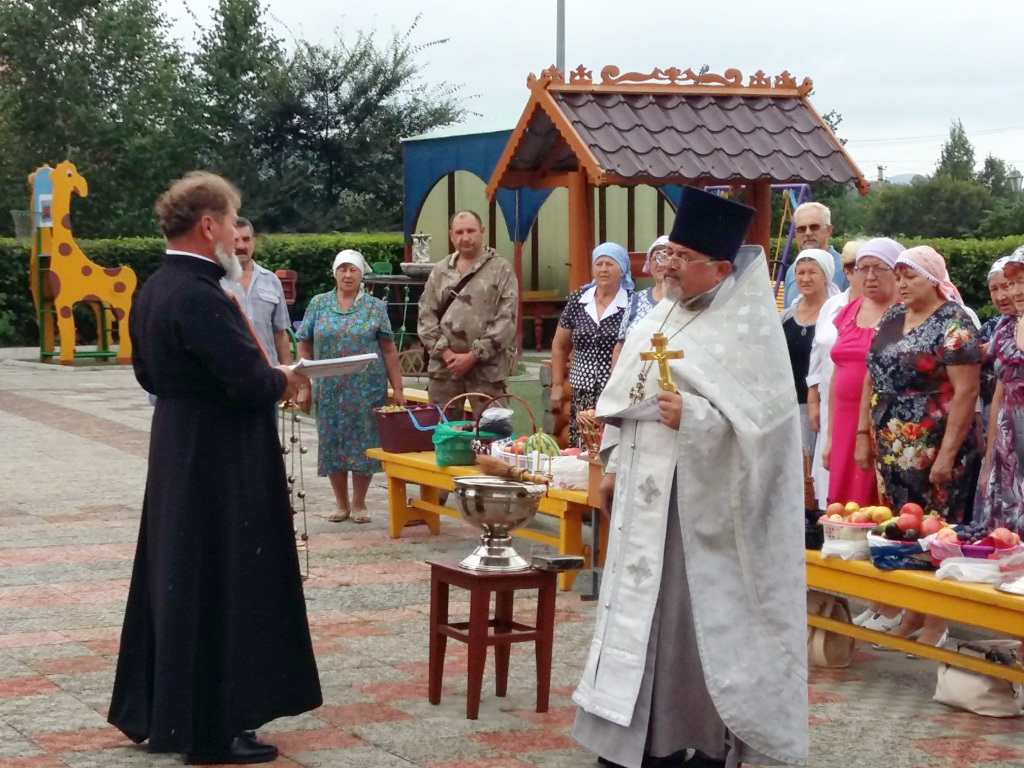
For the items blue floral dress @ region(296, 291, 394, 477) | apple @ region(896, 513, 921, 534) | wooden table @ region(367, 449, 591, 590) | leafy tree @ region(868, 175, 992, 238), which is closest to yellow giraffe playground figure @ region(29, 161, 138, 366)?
blue floral dress @ region(296, 291, 394, 477)

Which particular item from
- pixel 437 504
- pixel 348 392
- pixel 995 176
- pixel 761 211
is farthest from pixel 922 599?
pixel 995 176

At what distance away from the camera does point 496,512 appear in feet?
19.0

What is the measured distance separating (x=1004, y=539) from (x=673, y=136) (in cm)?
507

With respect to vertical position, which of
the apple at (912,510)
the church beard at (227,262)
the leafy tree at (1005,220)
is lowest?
the apple at (912,510)

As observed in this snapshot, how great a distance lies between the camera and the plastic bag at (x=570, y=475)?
7992mm

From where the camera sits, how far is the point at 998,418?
21.6ft

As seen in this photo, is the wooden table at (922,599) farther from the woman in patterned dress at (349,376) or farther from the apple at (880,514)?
the woman in patterned dress at (349,376)

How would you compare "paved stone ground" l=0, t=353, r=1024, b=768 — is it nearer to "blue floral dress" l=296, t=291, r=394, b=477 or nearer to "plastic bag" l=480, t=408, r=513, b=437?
"blue floral dress" l=296, t=291, r=394, b=477

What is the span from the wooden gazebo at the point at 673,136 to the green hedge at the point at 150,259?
16334mm

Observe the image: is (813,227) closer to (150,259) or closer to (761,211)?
(761,211)

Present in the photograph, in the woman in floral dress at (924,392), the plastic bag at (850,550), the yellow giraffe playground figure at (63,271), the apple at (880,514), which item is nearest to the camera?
the plastic bag at (850,550)

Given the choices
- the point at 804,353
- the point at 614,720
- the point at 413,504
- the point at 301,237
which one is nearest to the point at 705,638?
the point at 614,720

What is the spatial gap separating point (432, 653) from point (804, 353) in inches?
124

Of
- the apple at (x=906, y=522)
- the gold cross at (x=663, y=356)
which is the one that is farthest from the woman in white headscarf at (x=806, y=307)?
the gold cross at (x=663, y=356)
